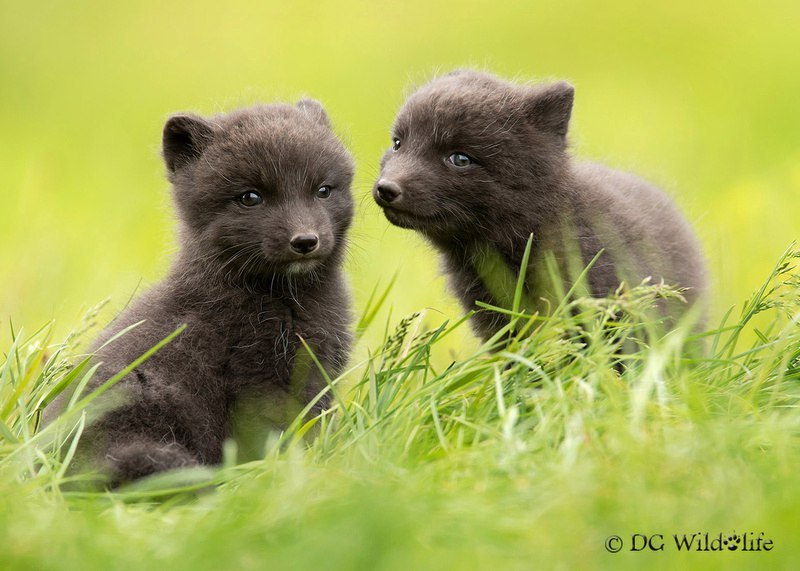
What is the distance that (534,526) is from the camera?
3.35m

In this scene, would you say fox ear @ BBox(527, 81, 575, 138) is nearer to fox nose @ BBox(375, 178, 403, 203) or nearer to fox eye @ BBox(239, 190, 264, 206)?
fox nose @ BBox(375, 178, 403, 203)

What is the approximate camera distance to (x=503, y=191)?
564 centimetres

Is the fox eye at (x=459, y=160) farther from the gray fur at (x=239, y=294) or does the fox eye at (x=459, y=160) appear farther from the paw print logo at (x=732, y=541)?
the paw print logo at (x=732, y=541)

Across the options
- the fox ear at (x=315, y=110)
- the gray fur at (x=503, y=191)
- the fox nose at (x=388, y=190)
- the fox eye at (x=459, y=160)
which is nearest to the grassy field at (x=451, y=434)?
the fox ear at (x=315, y=110)

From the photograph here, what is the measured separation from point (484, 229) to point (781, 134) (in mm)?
8703

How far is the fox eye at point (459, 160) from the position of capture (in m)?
5.69

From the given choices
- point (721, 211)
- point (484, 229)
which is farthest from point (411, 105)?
point (721, 211)

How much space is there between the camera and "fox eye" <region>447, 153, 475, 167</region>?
5688mm

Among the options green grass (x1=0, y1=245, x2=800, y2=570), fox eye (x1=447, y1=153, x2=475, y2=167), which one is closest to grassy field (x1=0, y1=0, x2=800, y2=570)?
green grass (x1=0, y1=245, x2=800, y2=570)

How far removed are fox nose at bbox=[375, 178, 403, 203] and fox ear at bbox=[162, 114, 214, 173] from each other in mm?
1013

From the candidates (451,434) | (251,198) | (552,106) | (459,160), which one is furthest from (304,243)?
(552,106)

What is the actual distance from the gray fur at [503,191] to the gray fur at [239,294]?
0.46 m

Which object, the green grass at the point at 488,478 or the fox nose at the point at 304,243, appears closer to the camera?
the green grass at the point at 488,478

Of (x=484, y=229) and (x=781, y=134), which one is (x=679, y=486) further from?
(x=781, y=134)
